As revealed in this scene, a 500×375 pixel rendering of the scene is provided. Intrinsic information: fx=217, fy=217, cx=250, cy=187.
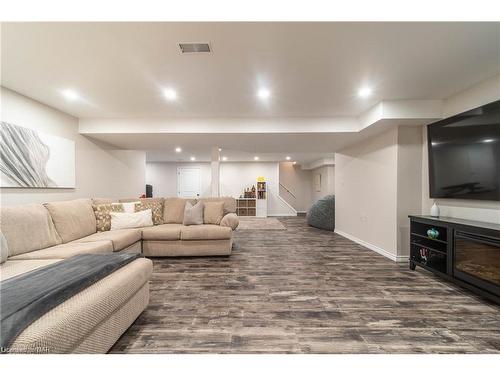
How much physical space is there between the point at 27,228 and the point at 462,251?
14.5 feet

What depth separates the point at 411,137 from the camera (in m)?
3.21

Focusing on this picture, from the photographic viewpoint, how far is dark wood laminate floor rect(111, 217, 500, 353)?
1479 mm

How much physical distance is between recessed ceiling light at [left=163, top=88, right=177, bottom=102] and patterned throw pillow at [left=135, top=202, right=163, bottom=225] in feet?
6.13

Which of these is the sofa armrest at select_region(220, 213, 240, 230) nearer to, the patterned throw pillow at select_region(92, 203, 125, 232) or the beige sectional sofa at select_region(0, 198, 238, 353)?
the beige sectional sofa at select_region(0, 198, 238, 353)

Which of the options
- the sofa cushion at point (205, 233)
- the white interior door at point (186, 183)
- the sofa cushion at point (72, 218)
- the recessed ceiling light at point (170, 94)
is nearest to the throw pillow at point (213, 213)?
the sofa cushion at point (205, 233)

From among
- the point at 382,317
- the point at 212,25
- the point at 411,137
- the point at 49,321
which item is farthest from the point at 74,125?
the point at 411,137

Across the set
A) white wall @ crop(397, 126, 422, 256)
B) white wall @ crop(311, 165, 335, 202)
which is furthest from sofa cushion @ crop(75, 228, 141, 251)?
white wall @ crop(311, 165, 335, 202)

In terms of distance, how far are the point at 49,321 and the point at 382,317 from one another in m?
2.20

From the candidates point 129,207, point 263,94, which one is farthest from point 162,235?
point 263,94

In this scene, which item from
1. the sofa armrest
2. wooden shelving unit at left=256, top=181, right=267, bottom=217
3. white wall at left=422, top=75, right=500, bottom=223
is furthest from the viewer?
wooden shelving unit at left=256, top=181, right=267, bottom=217

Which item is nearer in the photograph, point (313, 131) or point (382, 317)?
point (382, 317)

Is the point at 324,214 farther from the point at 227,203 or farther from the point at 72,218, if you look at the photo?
the point at 72,218
